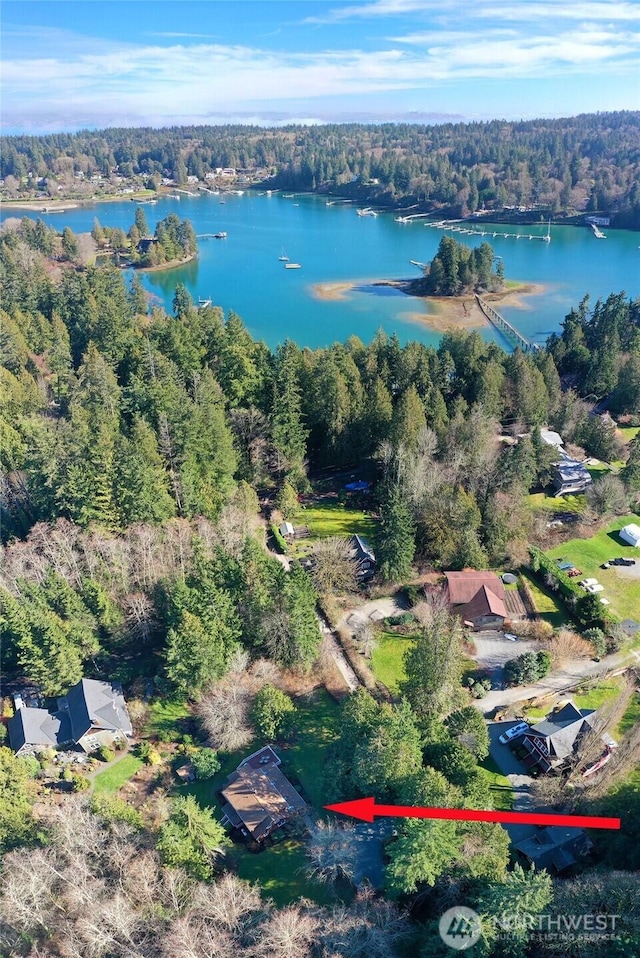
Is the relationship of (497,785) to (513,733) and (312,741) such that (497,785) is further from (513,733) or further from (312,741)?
(312,741)

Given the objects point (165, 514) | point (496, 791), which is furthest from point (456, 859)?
point (165, 514)

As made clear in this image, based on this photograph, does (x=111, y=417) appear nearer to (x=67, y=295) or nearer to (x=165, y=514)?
(x=165, y=514)

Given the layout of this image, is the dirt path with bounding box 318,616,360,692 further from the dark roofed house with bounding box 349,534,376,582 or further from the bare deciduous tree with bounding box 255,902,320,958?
the bare deciduous tree with bounding box 255,902,320,958

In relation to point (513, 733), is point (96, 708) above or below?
above

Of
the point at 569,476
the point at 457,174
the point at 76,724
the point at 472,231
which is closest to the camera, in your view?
the point at 76,724

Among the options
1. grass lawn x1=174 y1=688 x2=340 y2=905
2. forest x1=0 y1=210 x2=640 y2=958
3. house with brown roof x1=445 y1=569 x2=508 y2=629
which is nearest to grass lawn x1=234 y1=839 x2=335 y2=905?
grass lawn x1=174 y1=688 x2=340 y2=905

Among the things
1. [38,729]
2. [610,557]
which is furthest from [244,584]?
[610,557]
